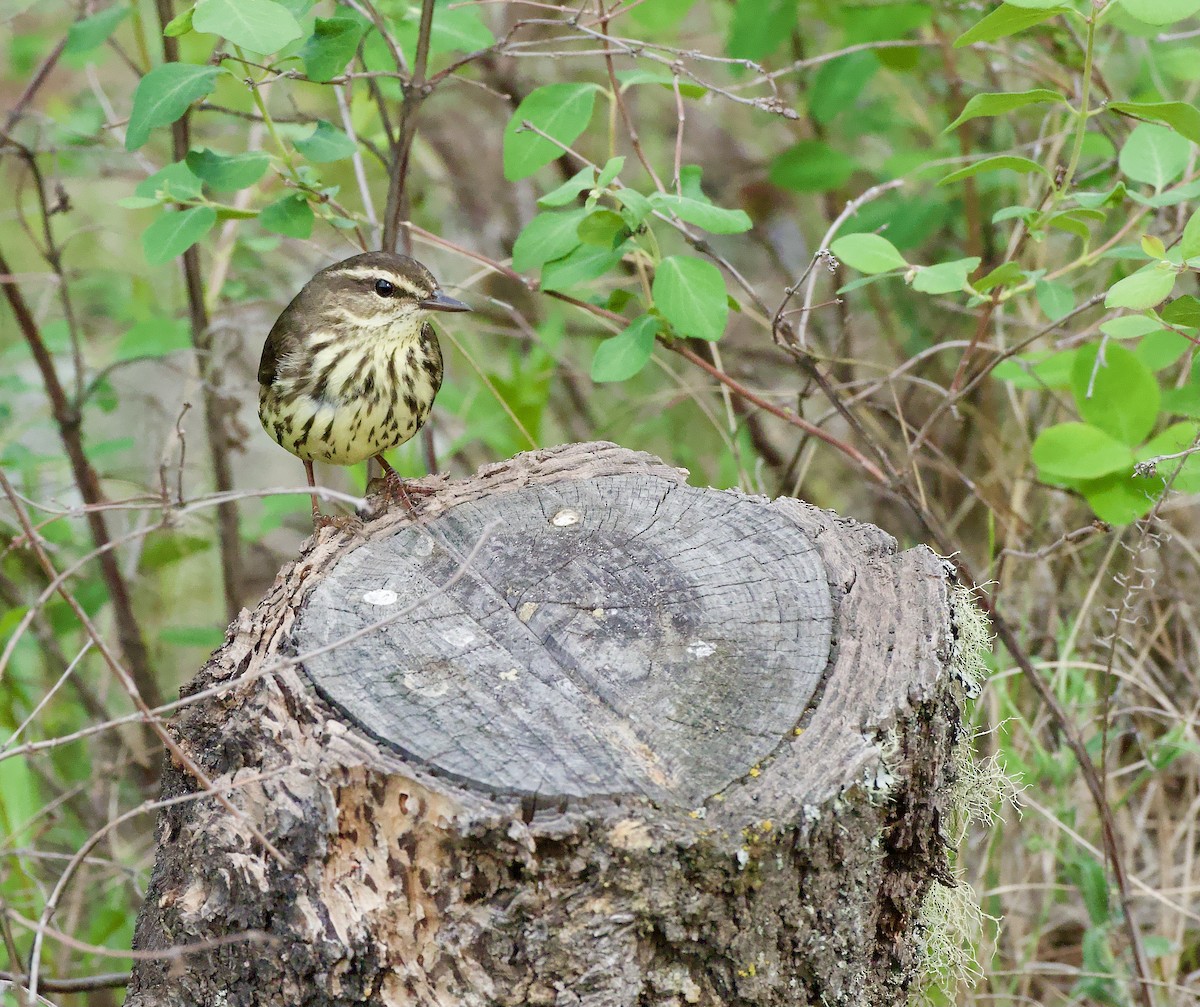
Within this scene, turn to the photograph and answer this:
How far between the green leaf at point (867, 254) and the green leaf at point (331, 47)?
4.18 feet

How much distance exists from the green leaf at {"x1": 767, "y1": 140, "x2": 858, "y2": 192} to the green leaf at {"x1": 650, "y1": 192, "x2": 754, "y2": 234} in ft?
6.87

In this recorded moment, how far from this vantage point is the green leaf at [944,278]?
116 inches

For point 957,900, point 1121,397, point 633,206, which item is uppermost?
point 633,206

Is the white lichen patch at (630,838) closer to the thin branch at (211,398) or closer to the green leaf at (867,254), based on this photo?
the green leaf at (867,254)

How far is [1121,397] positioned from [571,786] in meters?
2.26

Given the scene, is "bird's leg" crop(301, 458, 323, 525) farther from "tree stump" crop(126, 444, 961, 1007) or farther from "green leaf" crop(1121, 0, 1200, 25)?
"green leaf" crop(1121, 0, 1200, 25)

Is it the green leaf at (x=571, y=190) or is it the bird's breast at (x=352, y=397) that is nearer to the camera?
the green leaf at (x=571, y=190)

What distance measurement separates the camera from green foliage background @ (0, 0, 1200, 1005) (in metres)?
3.15

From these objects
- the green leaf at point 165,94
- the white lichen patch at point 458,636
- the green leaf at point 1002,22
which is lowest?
the white lichen patch at point 458,636

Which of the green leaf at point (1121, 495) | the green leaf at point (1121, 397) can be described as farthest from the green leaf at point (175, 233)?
the green leaf at point (1121, 495)

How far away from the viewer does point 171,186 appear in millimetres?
3258

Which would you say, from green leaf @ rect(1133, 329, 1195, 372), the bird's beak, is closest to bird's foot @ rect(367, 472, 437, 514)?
the bird's beak

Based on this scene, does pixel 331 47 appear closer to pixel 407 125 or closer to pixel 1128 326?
pixel 407 125

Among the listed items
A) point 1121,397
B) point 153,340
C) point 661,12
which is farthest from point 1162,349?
point 153,340
